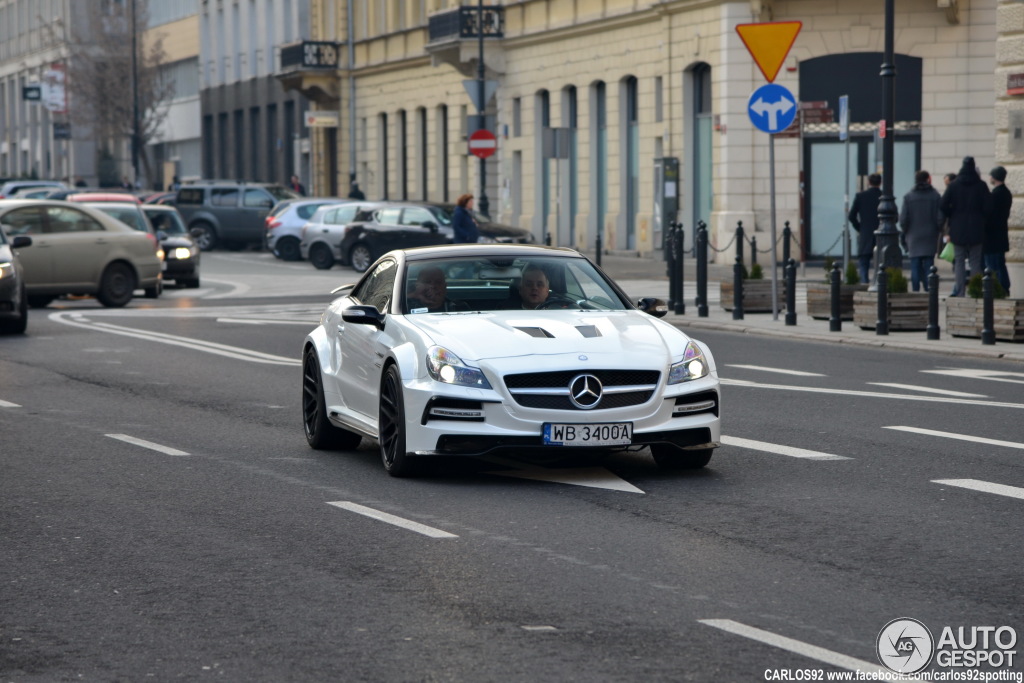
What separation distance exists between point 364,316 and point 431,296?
0.41 meters

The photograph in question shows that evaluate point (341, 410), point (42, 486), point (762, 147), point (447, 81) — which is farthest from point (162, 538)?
point (447, 81)

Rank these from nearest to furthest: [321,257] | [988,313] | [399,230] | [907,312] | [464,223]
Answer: [988,313] → [907,312] → [464,223] → [399,230] → [321,257]

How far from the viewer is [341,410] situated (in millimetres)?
11883

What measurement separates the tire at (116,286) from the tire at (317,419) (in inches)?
686

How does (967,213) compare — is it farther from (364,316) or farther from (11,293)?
(364,316)

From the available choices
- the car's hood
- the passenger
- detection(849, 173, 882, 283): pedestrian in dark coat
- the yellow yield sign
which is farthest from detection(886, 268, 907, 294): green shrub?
the passenger

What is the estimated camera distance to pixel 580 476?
35.3ft

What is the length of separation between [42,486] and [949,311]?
12.4 meters

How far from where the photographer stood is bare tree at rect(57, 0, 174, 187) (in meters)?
88.4

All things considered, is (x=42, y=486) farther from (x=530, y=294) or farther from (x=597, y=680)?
(x=597, y=680)

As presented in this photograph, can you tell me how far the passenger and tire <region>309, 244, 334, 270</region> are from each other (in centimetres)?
3219

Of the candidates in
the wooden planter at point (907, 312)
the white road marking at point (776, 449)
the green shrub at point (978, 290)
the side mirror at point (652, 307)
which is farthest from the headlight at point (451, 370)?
the wooden planter at point (907, 312)

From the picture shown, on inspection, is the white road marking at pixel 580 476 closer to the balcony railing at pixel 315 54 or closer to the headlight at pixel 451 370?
the headlight at pixel 451 370

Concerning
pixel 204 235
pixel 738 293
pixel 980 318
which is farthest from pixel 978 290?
pixel 204 235
